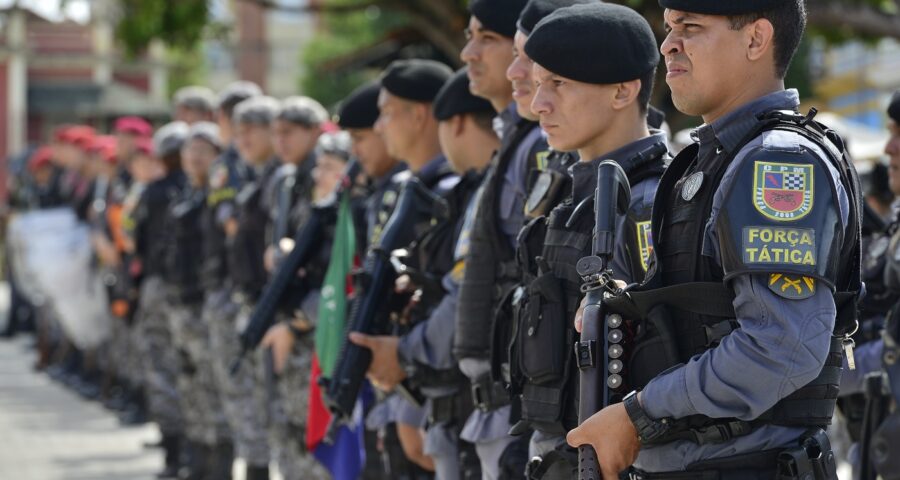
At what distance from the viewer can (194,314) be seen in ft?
34.1

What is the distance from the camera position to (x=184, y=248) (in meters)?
10.5

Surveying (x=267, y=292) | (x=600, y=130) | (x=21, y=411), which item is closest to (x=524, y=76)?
(x=600, y=130)

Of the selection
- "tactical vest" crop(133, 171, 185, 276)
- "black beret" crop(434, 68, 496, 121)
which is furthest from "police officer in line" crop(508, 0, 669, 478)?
"tactical vest" crop(133, 171, 185, 276)

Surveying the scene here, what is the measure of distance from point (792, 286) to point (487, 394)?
1.97 m

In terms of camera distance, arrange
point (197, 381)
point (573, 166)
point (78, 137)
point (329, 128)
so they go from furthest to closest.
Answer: point (78, 137), point (197, 381), point (329, 128), point (573, 166)

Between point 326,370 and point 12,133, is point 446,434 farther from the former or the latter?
point 12,133

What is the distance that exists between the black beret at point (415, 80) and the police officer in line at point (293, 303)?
112 cm

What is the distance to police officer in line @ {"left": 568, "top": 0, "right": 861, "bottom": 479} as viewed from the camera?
337cm

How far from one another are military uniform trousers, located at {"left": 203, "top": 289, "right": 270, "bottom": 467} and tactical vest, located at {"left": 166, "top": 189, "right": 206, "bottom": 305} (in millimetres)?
716

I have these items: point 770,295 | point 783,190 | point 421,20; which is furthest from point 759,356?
point 421,20

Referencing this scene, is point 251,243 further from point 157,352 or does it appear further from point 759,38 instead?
point 759,38

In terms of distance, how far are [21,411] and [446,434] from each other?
9.13 m

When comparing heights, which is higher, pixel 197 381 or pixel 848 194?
pixel 848 194

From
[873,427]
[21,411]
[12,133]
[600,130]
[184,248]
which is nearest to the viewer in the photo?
[600,130]
